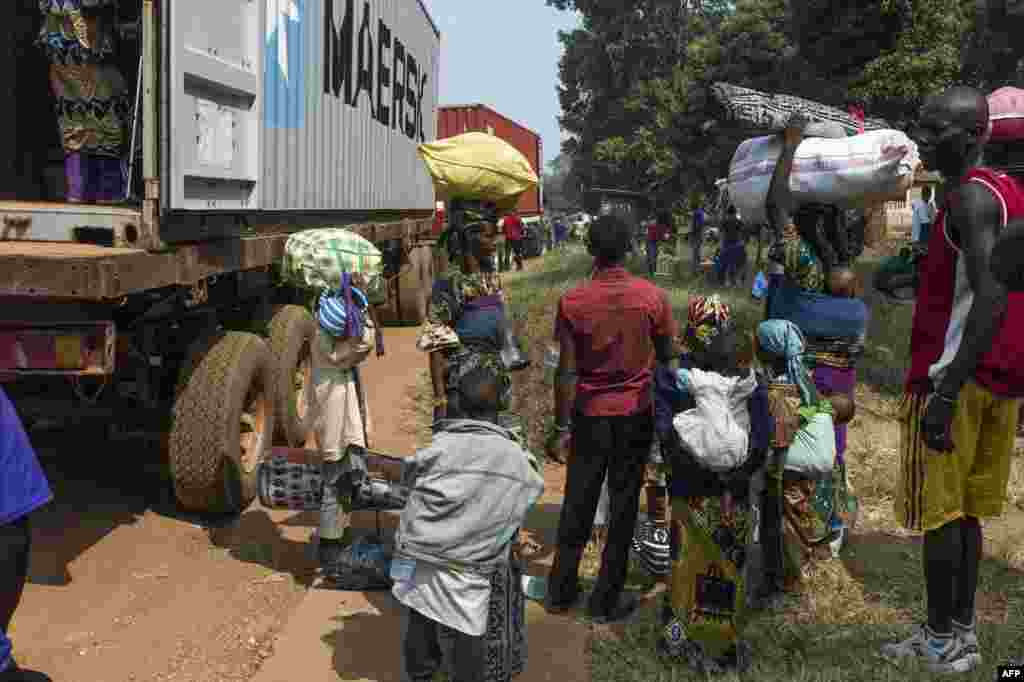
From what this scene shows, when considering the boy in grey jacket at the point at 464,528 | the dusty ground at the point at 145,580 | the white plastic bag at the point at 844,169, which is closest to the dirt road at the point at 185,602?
the dusty ground at the point at 145,580

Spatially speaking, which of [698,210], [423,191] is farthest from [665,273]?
[423,191]

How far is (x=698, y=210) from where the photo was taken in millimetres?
18453

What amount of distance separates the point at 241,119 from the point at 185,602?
255 centimetres

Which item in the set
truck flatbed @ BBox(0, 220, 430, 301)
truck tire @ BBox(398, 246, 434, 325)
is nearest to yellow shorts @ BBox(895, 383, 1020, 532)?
truck flatbed @ BBox(0, 220, 430, 301)

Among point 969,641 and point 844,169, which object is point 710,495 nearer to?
point 969,641

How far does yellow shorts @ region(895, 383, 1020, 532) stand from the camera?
3.14 meters

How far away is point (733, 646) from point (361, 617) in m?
1.49

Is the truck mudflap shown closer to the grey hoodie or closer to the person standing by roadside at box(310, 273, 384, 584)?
the person standing by roadside at box(310, 273, 384, 584)

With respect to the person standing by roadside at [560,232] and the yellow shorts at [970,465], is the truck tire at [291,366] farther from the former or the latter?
the person standing by roadside at [560,232]

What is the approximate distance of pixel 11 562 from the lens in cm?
254

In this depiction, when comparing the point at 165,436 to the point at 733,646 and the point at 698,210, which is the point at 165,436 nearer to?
the point at 733,646

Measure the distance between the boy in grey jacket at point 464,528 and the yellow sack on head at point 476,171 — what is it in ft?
4.61

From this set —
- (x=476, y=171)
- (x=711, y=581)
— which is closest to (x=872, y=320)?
(x=476, y=171)

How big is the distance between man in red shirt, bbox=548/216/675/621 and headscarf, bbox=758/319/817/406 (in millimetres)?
475
